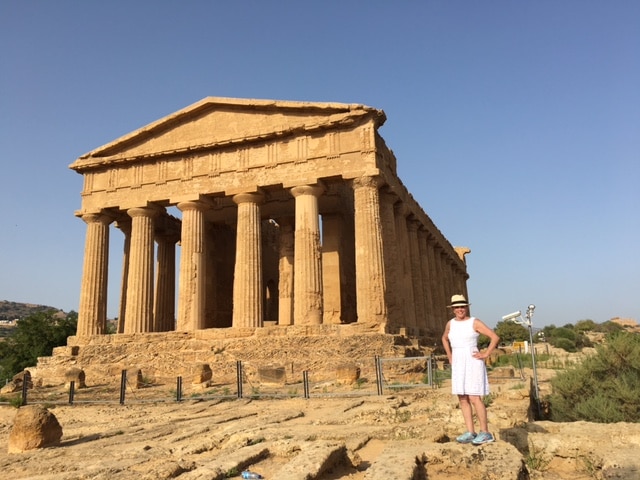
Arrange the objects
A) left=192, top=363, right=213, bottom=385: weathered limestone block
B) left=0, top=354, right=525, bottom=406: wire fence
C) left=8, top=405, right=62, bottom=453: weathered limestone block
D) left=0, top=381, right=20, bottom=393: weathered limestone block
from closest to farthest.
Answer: left=8, top=405, right=62, bottom=453: weathered limestone block < left=0, top=354, right=525, bottom=406: wire fence < left=192, top=363, right=213, bottom=385: weathered limestone block < left=0, top=381, right=20, bottom=393: weathered limestone block

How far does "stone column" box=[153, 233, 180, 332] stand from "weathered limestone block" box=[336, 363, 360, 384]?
564 inches

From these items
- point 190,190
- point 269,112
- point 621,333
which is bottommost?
point 621,333

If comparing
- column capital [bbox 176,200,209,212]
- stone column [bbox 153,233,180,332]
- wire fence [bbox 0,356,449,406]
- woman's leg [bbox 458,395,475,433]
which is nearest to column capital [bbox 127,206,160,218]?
column capital [bbox 176,200,209,212]

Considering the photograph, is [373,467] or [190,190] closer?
[373,467]

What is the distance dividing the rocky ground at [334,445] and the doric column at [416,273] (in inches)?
587

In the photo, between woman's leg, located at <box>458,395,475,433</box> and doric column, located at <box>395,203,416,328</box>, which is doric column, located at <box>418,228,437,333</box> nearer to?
doric column, located at <box>395,203,416,328</box>

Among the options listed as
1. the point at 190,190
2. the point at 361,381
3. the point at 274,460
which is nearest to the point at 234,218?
the point at 190,190

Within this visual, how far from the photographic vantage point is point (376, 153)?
20203 mm

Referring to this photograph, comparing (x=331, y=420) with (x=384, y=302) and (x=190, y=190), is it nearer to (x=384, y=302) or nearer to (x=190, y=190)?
(x=384, y=302)

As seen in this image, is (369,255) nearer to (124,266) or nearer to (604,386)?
(604,386)

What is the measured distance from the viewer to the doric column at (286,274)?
24594mm

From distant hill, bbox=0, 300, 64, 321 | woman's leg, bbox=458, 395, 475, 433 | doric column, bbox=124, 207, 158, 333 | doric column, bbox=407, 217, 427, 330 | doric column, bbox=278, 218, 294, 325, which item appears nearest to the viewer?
woman's leg, bbox=458, 395, 475, 433

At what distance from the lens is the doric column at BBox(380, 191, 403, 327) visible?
68.5ft

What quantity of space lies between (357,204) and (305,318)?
485cm
